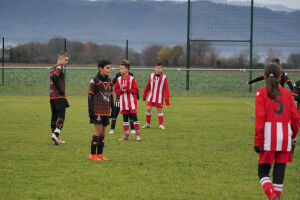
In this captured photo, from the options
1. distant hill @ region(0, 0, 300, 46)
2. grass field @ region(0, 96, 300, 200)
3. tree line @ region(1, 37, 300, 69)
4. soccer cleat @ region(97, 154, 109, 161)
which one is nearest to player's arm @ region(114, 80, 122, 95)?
grass field @ region(0, 96, 300, 200)

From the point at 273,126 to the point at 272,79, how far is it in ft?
1.78

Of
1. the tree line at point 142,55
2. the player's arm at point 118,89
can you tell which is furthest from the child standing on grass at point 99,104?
the tree line at point 142,55

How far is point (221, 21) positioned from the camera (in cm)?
2573

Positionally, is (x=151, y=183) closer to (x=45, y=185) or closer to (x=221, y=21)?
(x=45, y=185)

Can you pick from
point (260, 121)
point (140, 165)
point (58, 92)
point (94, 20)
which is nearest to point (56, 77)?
point (58, 92)

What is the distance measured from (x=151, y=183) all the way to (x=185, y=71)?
689 inches

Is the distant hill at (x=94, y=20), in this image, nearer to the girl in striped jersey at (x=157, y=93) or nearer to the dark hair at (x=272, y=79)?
the girl in striped jersey at (x=157, y=93)

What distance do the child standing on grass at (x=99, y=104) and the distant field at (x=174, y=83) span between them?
13.9 meters

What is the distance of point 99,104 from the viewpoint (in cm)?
748

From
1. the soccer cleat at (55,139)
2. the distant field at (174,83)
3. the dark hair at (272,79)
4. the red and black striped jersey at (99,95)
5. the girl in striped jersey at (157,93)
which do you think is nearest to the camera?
the dark hair at (272,79)

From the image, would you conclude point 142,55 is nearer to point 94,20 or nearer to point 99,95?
point 99,95

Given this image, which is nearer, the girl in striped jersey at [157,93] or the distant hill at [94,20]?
the girl in striped jersey at [157,93]

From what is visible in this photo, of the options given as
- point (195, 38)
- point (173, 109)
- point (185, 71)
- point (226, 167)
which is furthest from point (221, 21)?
point (226, 167)

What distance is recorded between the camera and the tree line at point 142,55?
25047 mm
